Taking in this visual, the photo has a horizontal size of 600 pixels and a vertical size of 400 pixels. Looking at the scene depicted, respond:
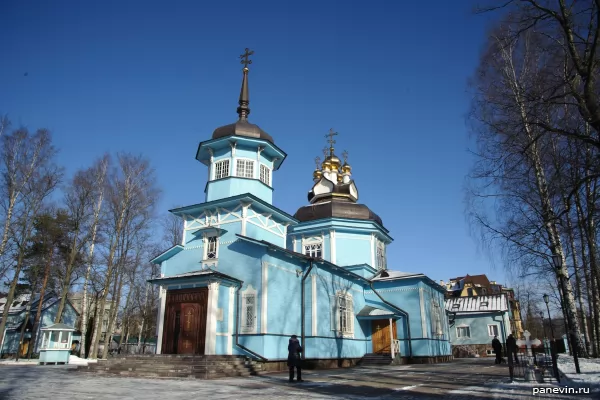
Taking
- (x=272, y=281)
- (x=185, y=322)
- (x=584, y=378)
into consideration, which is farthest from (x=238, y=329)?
(x=584, y=378)

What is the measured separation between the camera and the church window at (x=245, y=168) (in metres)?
19.3

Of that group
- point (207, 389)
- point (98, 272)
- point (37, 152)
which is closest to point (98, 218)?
point (98, 272)

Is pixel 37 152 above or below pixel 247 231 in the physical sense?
above

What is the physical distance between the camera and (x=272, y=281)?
16734 mm

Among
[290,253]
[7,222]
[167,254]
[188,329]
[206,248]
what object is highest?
[7,222]

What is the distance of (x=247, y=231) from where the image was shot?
1764 cm

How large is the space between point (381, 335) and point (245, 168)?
453 inches

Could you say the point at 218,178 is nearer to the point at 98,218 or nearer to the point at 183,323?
the point at 183,323

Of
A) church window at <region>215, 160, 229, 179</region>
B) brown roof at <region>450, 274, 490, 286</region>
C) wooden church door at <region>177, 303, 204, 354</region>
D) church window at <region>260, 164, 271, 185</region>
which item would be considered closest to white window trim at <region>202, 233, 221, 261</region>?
wooden church door at <region>177, 303, 204, 354</region>

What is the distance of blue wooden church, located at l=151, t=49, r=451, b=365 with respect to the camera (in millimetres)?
16031

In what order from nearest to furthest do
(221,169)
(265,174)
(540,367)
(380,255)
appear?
(540,367), (221,169), (265,174), (380,255)

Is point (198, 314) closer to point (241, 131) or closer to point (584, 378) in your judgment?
point (241, 131)

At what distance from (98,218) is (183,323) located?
1113cm

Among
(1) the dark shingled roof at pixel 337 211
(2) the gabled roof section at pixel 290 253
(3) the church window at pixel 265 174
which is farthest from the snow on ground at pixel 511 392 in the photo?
(1) the dark shingled roof at pixel 337 211
